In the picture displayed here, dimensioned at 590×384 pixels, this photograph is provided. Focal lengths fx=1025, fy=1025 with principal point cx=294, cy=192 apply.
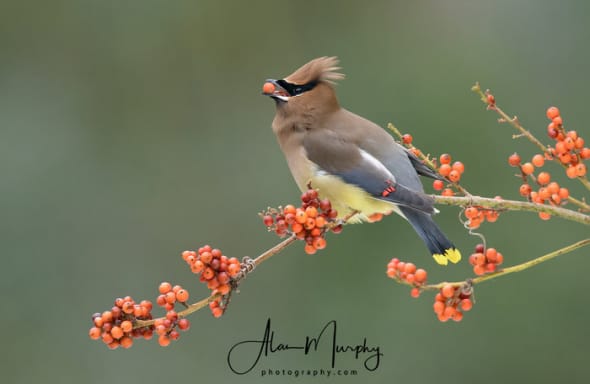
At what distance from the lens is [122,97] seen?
5.69 meters

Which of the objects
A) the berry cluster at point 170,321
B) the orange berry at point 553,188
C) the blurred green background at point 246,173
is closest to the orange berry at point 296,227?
the berry cluster at point 170,321

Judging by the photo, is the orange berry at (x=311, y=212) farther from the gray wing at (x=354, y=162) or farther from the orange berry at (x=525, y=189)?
the gray wing at (x=354, y=162)

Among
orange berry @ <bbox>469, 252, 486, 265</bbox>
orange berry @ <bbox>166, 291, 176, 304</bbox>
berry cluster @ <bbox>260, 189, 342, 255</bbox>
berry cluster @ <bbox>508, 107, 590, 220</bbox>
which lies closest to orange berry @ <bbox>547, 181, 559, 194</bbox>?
berry cluster @ <bbox>508, 107, 590, 220</bbox>

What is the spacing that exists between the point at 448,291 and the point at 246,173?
360 centimetres

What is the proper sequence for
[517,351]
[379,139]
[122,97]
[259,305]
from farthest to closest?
[122,97] < [259,305] < [517,351] < [379,139]

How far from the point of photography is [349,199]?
2.85m

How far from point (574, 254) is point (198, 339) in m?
1.78

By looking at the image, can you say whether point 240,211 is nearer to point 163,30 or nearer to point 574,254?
point 163,30

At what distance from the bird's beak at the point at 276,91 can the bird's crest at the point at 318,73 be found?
0.04 m

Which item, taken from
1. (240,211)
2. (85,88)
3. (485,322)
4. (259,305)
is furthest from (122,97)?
(485,322)

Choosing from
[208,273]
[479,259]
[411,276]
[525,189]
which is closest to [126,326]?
[208,273]

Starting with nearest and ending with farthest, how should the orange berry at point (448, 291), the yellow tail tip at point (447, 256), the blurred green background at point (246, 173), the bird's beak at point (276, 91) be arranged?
the orange berry at point (448, 291) < the yellow tail tip at point (447, 256) < the bird's beak at point (276, 91) < the blurred green background at point (246, 173)

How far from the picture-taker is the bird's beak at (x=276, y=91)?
2.87 m

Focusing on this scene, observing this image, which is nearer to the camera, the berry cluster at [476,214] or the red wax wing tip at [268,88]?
the berry cluster at [476,214]
